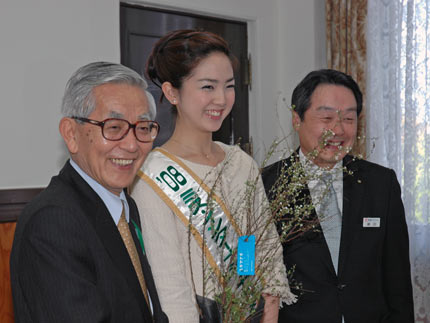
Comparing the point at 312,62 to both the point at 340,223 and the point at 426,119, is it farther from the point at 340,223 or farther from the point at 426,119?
the point at 340,223

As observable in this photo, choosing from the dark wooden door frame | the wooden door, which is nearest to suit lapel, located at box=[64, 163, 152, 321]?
the dark wooden door frame

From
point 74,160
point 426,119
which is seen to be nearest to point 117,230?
point 74,160

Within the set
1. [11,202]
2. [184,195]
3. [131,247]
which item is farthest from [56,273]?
[11,202]

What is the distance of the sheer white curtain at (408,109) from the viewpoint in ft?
10.6

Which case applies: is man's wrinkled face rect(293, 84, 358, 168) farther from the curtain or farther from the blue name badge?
the curtain

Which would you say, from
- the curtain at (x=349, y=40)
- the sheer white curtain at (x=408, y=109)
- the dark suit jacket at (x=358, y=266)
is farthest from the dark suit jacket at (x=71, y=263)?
the curtain at (x=349, y=40)

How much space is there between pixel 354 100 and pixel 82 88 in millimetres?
1232

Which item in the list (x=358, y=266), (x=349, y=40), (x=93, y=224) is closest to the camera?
(x=93, y=224)

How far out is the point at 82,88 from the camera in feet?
3.90

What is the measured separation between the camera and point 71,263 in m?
1.00

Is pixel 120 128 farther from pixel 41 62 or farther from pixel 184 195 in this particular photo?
pixel 41 62

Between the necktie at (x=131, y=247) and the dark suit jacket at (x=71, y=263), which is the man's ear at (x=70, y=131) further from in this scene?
the necktie at (x=131, y=247)

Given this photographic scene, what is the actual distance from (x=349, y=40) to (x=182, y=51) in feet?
7.74

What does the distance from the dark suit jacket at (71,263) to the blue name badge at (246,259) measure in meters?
0.25
